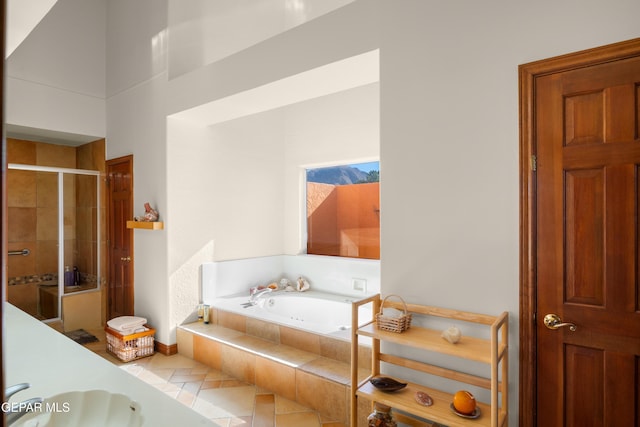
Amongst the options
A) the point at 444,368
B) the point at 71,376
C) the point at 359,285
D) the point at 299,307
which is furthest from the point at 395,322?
the point at 299,307

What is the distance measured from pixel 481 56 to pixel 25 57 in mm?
4583

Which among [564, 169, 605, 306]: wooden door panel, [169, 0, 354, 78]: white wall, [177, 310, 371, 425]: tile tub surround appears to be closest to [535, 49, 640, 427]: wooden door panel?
[564, 169, 605, 306]: wooden door panel

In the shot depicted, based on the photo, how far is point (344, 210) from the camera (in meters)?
4.54

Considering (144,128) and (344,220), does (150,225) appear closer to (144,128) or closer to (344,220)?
(144,128)

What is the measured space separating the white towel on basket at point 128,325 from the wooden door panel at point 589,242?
11.3ft

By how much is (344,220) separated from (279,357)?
200 centimetres

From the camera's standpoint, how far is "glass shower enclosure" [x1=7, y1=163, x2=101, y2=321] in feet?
14.7

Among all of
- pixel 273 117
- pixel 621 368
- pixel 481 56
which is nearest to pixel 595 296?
pixel 621 368

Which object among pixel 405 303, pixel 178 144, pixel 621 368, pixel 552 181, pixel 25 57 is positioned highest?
pixel 25 57

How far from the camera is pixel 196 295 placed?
398cm

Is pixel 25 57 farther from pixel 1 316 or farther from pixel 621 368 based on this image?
pixel 621 368
